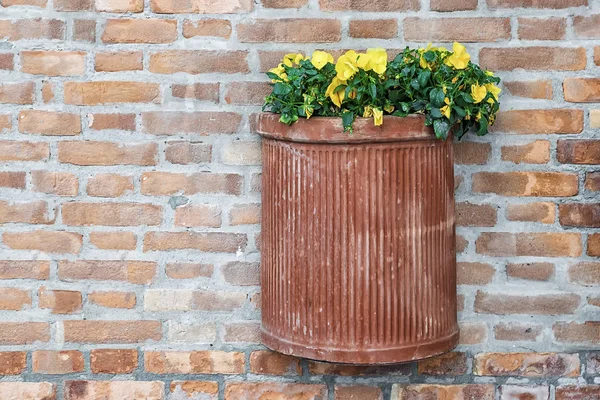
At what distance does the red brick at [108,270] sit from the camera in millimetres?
2121

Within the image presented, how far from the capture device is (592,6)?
204 centimetres

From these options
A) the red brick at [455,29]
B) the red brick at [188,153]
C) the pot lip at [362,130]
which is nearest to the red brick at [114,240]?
the red brick at [188,153]

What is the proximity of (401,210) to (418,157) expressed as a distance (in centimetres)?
13

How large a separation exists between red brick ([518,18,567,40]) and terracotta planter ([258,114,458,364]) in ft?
1.33

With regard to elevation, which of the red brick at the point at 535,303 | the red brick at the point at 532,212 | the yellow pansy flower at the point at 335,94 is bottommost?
the red brick at the point at 535,303

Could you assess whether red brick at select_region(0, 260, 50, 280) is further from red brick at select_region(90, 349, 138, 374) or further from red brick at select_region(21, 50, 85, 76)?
red brick at select_region(21, 50, 85, 76)

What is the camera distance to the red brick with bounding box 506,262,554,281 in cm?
211

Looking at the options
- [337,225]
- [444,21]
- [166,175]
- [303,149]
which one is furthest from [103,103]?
[444,21]

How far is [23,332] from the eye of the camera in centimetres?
213

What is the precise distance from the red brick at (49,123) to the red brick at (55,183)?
108mm

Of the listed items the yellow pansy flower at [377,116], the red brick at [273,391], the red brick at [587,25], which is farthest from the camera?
the red brick at [273,391]

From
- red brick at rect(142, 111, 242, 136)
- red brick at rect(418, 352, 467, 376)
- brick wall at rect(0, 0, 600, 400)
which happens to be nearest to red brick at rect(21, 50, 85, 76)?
brick wall at rect(0, 0, 600, 400)

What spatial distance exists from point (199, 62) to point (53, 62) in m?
0.38

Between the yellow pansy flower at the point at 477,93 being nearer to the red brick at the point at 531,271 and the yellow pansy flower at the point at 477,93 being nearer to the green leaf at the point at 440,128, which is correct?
the green leaf at the point at 440,128
